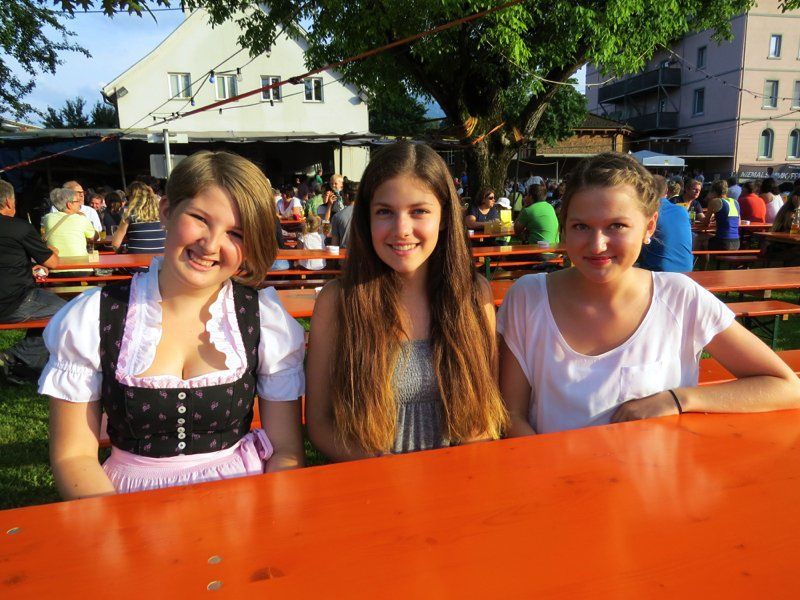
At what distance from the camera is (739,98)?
97.8 feet

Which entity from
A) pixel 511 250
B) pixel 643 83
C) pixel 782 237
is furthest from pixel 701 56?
pixel 511 250

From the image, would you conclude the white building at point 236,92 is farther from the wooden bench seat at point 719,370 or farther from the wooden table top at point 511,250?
the wooden bench seat at point 719,370

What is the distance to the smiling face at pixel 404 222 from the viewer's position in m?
1.47

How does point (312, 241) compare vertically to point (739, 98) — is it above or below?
below

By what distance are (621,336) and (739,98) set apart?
117ft

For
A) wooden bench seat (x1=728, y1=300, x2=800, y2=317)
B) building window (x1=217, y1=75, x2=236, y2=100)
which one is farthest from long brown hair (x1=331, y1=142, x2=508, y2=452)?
building window (x1=217, y1=75, x2=236, y2=100)

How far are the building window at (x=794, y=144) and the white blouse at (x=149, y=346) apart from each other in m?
38.4

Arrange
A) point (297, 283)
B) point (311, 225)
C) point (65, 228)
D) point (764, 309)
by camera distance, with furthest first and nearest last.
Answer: point (311, 225) < point (297, 283) < point (65, 228) < point (764, 309)

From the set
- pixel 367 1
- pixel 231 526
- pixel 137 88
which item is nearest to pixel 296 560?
pixel 231 526

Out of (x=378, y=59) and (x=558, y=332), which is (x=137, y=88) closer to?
(x=378, y=59)

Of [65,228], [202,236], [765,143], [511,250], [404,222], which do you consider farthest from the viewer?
[765,143]

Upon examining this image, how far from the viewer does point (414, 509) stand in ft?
3.10

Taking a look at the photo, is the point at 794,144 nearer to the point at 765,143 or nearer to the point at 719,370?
the point at 765,143

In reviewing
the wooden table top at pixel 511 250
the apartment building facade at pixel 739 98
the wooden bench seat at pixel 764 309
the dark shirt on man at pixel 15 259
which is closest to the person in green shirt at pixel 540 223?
the wooden table top at pixel 511 250
